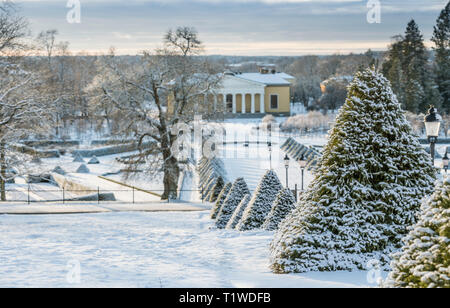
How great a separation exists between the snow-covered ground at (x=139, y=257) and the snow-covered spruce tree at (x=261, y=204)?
68 cm

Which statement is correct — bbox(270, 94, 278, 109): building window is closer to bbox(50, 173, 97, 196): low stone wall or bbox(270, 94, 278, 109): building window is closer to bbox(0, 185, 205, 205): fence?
bbox(50, 173, 97, 196): low stone wall

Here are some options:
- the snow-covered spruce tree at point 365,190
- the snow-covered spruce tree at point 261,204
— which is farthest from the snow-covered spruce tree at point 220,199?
the snow-covered spruce tree at point 365,190

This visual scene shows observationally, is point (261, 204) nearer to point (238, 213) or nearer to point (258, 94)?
point (238, 213)

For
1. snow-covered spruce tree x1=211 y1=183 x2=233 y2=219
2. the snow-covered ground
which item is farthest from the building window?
the snow-covered ground

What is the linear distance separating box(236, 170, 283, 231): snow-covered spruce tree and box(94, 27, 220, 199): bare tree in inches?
493

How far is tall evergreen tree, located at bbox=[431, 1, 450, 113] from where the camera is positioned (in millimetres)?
66062

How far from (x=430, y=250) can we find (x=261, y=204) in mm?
8885

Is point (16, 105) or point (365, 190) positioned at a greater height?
point (16, 105)

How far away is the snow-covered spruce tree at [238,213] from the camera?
15172 millimetres

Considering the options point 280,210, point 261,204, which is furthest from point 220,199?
point 280,210

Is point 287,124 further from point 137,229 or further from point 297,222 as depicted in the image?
point 297,222

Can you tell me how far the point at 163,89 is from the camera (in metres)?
28.1

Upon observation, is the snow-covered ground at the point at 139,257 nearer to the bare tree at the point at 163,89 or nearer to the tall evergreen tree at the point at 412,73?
the bare tree at the point at 163,89

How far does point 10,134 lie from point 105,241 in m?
11.2
